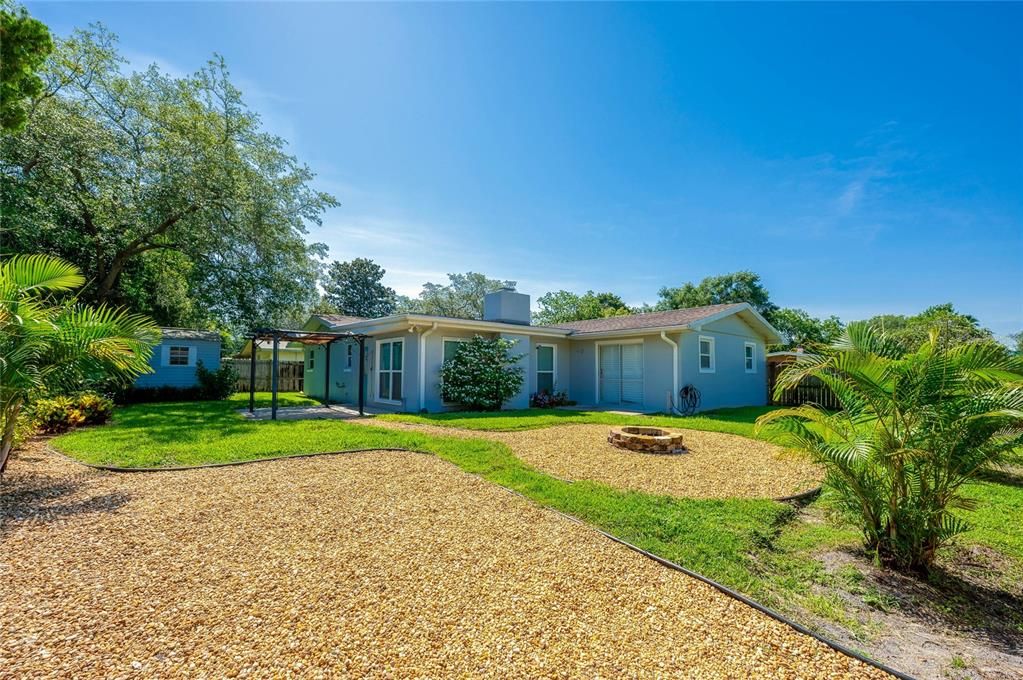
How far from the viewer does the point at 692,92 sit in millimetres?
9969

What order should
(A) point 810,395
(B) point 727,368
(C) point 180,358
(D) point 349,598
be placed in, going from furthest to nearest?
(C) point 180,358 → (A) point 810,395 → (B) point 727,368 → (D) point 349,598

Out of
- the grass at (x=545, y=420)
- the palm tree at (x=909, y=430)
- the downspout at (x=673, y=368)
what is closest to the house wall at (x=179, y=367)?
the grass at (x=545, y=420)

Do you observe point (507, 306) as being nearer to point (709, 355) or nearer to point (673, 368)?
point (673, 368)

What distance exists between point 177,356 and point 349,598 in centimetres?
1856

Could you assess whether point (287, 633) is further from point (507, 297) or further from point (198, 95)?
point (198, 95)

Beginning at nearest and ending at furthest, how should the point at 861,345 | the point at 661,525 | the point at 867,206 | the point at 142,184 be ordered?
the point at 861,345, the point at 661,525, the point at 867,206, the point at 142,184

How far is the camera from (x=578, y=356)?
15492 millimetres

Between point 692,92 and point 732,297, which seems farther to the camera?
point 732,297

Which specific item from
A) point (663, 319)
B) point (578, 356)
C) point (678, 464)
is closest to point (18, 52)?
point (678, 464)

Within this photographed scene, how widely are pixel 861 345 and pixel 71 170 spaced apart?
19.9 metres

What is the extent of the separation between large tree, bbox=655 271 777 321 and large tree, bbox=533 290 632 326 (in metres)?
5.15

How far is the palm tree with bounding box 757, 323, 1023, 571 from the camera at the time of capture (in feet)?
10.1

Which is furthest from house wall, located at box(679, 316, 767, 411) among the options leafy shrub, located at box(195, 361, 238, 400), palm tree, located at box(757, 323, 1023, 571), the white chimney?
leafy shrub, located at box(195, 361, 238, 400)

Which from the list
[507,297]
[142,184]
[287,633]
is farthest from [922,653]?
[142,184]
